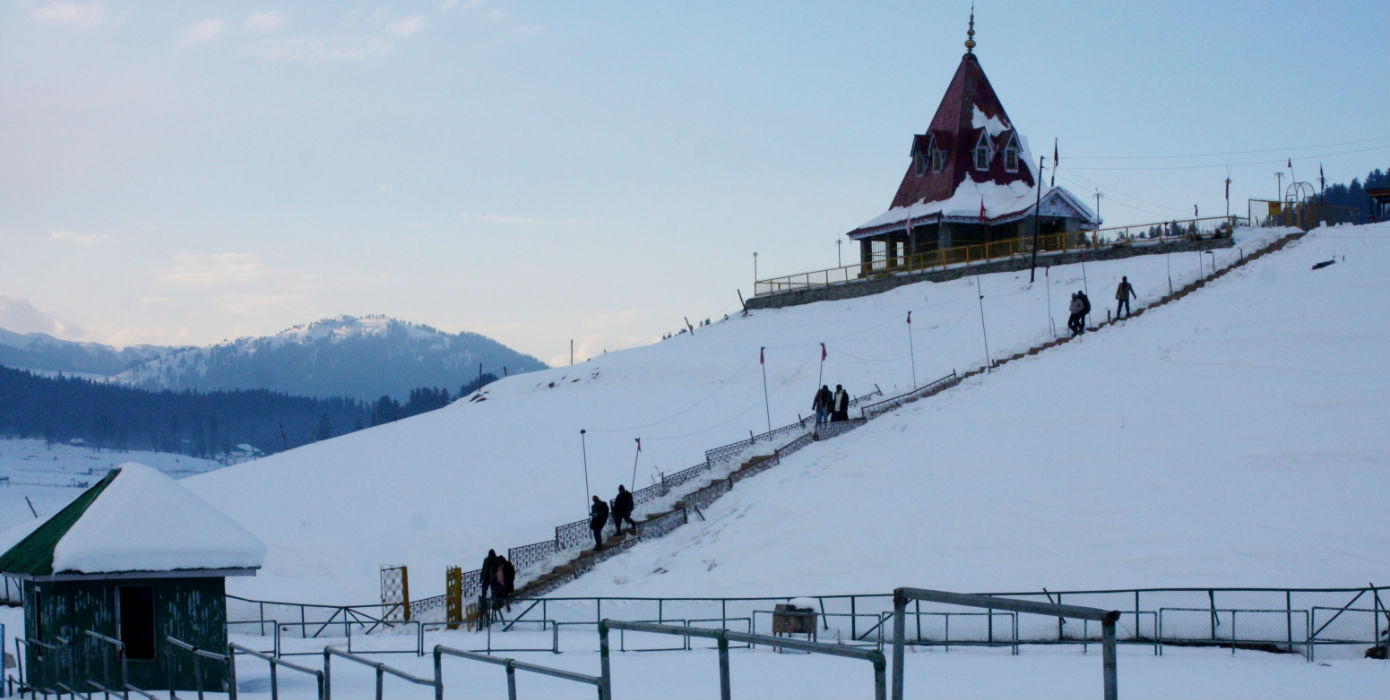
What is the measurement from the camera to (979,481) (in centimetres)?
2728

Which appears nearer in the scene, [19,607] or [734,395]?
[19,607]

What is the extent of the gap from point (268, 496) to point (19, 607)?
10962mm

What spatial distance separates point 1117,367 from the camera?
35.3 m

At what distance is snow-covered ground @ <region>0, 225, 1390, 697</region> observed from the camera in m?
18.7

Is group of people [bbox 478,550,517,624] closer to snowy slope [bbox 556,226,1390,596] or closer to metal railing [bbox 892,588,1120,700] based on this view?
snowy slope [bbox 556,226,1390,596]

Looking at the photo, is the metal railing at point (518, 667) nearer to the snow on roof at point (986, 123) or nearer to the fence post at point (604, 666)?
the fence post at point (604, 666)

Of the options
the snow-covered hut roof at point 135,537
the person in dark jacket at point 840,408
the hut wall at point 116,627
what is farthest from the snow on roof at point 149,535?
the person in dark jacket at point 840,408

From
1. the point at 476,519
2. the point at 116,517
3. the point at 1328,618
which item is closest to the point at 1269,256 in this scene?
the point at 476,519

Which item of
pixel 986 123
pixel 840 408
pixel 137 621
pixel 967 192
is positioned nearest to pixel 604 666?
pixel 137 621

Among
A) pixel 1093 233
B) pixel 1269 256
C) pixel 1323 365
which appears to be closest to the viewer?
pixel 1323 365

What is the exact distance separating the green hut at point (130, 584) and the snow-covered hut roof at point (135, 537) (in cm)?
1

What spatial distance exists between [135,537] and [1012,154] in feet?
201

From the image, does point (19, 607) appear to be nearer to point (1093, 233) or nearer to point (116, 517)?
point (116, 517)

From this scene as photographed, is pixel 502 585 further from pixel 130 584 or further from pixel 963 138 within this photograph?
pixel 963 138
